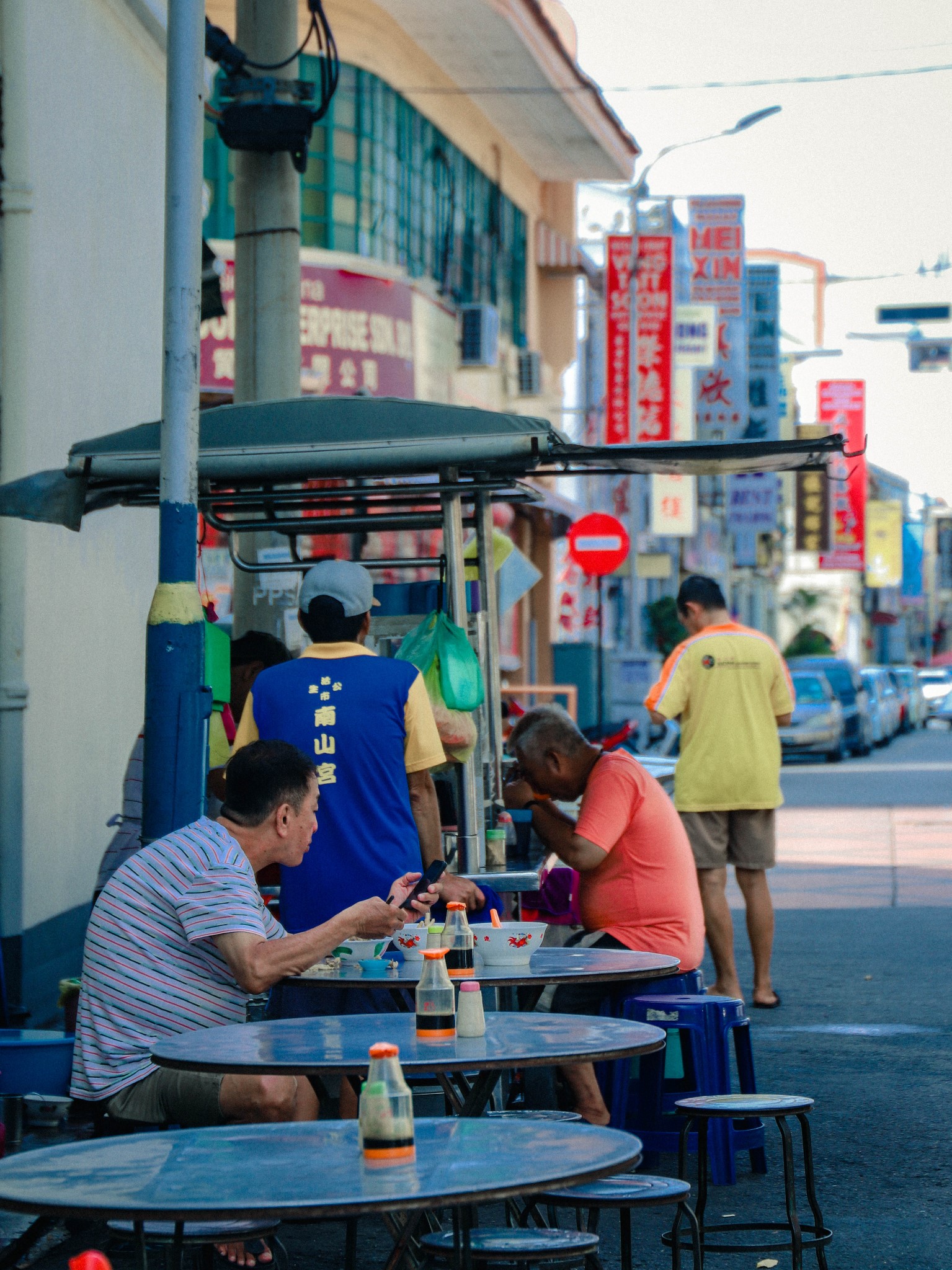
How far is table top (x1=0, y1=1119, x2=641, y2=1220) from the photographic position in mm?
2988

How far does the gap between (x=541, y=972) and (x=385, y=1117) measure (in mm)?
1907

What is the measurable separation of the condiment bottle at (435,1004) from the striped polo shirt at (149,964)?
2.08 ft

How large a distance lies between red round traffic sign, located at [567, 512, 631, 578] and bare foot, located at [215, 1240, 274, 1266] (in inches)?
660

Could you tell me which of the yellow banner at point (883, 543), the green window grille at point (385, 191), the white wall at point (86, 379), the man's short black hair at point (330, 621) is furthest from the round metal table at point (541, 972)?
the yellow banner at point (883, 543)

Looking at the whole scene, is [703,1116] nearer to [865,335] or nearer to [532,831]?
[532,831]

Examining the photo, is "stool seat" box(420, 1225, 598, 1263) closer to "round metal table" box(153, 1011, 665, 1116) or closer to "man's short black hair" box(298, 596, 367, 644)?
"round metal table" box(153, 1011, 665, 1116)

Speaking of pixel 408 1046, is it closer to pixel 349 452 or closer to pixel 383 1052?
pixel 383 1052

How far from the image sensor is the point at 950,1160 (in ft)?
21.3

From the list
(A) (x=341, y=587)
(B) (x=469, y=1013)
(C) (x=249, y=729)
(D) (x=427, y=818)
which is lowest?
(B) (x=469, y=1013)

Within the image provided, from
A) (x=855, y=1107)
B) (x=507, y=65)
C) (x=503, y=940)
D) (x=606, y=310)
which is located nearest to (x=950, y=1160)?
(x=855, y=1107)

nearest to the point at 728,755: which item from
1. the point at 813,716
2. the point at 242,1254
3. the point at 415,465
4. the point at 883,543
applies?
the point at 415,465

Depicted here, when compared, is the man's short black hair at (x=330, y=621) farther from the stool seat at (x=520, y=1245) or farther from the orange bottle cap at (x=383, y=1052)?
the orange bottle cap at (x=383, y=1052)

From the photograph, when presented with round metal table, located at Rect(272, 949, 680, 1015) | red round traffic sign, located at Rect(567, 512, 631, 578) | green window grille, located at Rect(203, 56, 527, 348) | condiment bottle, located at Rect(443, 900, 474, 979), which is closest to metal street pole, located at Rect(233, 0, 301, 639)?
round metal table, located at Rect(272, 949, 680, 1015)

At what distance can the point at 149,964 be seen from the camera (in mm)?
4699
